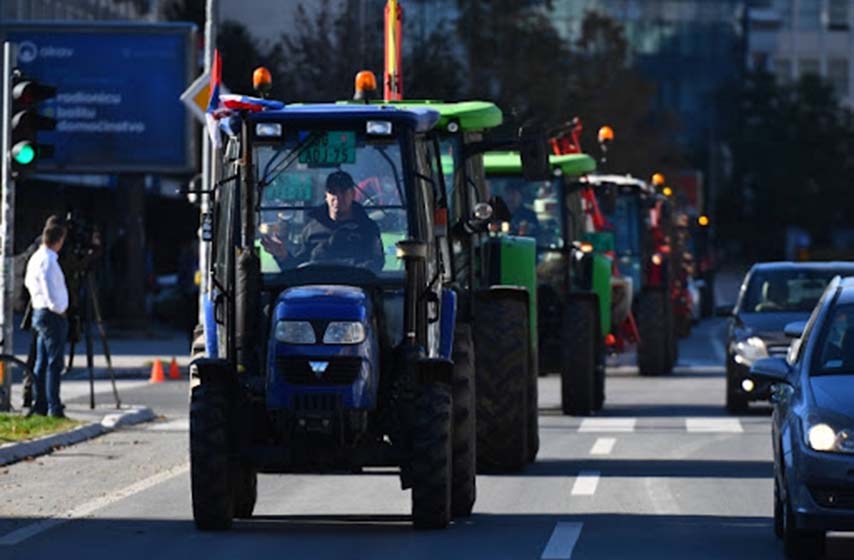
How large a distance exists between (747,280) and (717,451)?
700cm

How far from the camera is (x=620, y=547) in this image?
14219mm

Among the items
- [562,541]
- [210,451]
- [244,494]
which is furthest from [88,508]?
[562,541]

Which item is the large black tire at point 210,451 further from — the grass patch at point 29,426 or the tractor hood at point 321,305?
the grass patch at point 29,426

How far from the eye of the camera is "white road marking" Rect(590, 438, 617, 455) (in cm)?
2206

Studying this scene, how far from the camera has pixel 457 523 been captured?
Result: 1562 centimetres

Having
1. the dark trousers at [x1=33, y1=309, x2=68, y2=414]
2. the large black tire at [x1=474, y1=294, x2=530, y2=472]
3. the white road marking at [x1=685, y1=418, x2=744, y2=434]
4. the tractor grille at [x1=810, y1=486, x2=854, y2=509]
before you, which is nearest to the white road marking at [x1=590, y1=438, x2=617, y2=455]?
the white road marking at [x1=685, y1=418, x2=744, y2=434]

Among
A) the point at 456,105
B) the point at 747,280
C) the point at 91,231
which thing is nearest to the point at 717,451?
the point at 456,105

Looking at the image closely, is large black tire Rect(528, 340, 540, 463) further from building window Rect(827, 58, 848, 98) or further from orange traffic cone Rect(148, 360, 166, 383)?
building window Rect(827, 58, 848, 98)

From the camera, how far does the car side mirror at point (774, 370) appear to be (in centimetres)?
1439

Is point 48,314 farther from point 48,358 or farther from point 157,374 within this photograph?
point 157,374

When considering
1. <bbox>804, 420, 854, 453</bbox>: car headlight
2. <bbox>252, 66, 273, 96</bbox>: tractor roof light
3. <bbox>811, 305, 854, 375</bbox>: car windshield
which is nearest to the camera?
<bbox>804, 420, 854, 453</bbox>: car headlight

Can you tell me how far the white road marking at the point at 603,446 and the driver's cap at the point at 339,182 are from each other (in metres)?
7.04

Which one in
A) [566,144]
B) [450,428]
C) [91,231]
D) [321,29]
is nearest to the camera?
[450,428]

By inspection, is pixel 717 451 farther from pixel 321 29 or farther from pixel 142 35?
pixel 321 29
